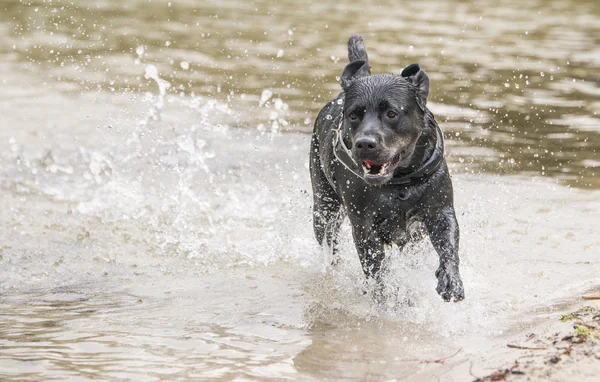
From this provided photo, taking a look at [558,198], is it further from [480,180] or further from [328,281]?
[328,281]

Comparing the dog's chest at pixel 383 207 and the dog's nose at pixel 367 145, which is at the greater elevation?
the dog's nose at pixel 367 145

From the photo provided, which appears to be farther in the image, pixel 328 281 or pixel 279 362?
pixel 328 281

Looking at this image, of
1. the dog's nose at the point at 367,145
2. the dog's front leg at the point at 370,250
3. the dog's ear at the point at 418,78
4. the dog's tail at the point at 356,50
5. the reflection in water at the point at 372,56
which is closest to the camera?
the dog's nose at the point at 367,145

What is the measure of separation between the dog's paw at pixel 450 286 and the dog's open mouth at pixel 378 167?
0.64 meters

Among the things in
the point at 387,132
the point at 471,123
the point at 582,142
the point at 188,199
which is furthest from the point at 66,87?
the point at 387,132

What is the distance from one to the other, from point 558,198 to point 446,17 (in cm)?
934

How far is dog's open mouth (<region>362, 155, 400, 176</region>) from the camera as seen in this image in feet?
16.2

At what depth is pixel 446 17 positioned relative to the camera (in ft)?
53.7

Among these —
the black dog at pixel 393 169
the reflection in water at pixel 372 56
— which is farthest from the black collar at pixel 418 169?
the reflection in water at pixel 372 56

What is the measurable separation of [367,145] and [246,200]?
3246 mm

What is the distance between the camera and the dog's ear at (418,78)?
512 cm

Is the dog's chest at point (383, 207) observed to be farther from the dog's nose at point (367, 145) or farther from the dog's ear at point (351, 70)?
the dog's ear at point (351, 70)

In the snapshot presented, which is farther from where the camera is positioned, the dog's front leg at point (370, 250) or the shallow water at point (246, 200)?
the dog's front leg at point (370, 250)

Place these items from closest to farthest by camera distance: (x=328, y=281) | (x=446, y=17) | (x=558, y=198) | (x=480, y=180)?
(x=328, y=281) → (x=558, y=198) → (x=480, y=180) → (x=446, y=17)
